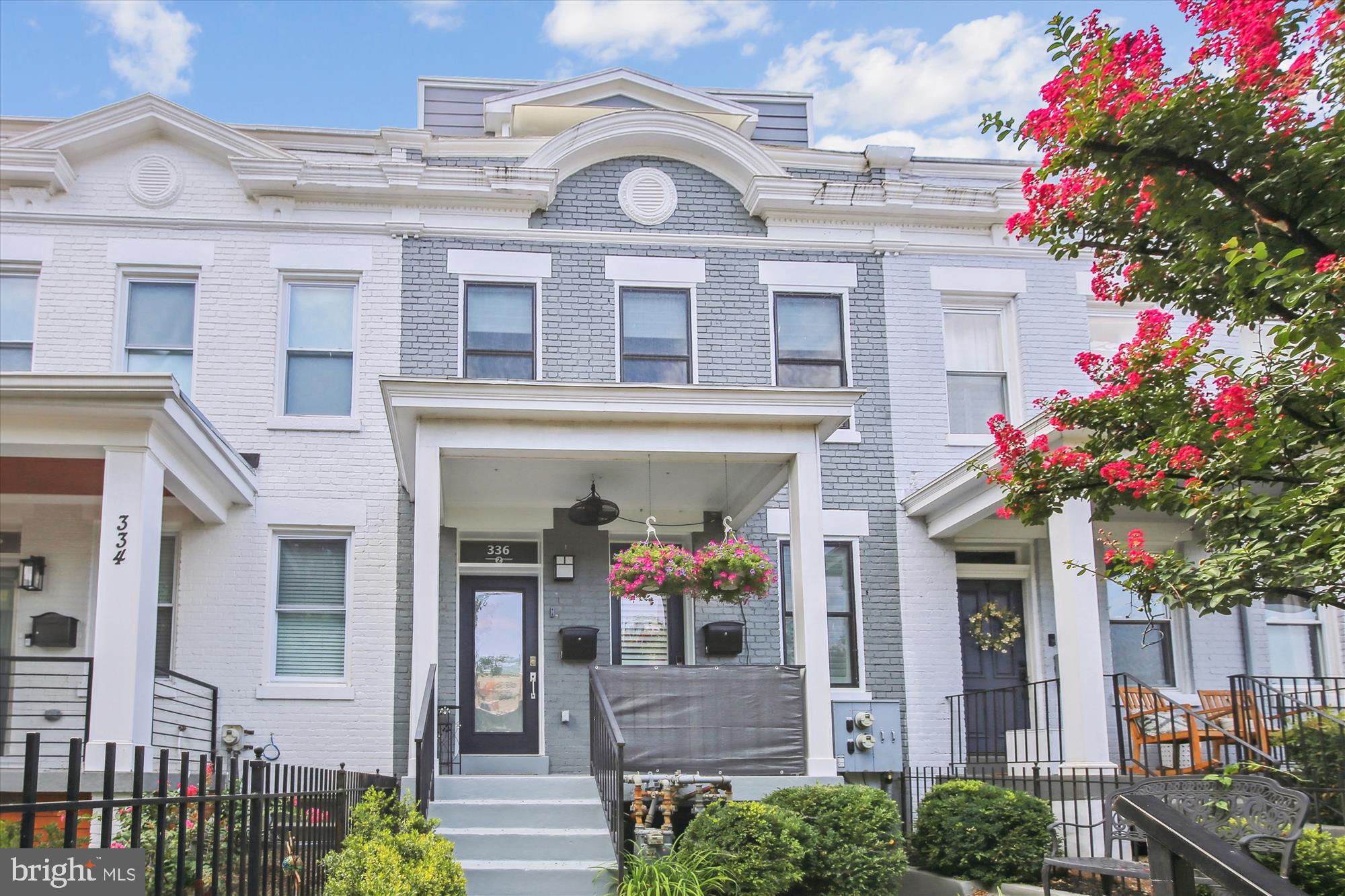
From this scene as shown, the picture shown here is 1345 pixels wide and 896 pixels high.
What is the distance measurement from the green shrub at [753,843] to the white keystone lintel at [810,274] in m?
7.23

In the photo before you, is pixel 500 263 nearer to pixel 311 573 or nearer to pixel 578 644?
pixel 311 573

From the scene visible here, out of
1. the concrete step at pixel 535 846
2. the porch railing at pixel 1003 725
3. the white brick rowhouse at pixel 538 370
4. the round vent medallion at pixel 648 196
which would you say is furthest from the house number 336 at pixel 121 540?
the porch railing at pixel 1003 725

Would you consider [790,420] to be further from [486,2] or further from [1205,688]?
[486,2]

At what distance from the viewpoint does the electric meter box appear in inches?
500

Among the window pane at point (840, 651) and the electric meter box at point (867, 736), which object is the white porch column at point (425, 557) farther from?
the window pane at point (840, 651)

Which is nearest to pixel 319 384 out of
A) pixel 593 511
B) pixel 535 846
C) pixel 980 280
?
pixel 593 511

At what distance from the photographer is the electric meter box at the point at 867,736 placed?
12.7 metres

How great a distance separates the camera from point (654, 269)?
46.6ft

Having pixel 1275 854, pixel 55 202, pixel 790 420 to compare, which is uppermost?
pixel 55 202

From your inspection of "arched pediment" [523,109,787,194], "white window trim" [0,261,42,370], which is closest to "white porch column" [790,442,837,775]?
"arched pediment" [523,109,787,194]

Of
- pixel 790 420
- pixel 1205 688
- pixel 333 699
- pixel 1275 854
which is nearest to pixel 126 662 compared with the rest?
pixel 333 699

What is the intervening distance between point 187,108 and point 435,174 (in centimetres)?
280

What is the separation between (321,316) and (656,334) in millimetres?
3749

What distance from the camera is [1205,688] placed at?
13.9 m
